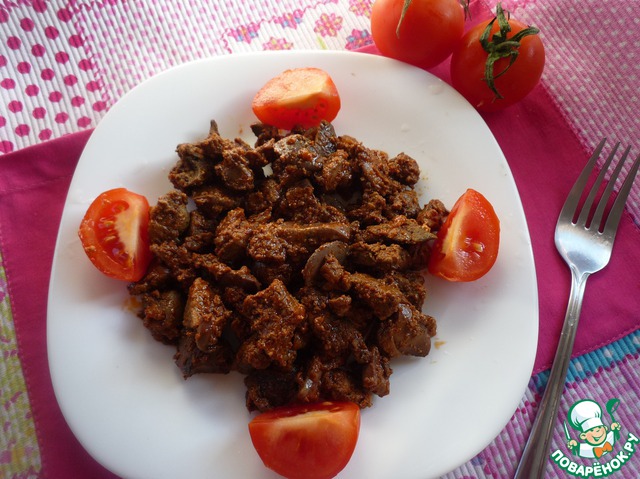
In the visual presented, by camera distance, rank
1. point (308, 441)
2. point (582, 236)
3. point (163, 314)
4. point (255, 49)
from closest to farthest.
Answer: point (308, 441) < point (163, 314) < point (582, 236) < point (255, 49)

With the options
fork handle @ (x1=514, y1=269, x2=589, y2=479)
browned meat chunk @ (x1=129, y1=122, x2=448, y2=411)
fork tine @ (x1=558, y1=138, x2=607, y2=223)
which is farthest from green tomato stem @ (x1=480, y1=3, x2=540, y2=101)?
fork handle @ (x1=514, y1=269, x2=589, y2=479)

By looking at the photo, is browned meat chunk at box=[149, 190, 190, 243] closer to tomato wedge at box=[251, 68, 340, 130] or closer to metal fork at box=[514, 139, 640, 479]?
tomato wedge at box=[251, 68, 340, 130]

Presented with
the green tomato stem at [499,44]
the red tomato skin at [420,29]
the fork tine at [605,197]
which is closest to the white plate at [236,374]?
the red tomato skin at [420,29]

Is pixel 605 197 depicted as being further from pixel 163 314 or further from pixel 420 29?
pixel 163 314

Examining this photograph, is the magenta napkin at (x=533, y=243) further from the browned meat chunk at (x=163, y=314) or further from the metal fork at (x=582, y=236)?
the browned meat chunk at (x=163, y=314)

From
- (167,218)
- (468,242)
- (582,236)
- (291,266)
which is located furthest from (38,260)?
(582,236)

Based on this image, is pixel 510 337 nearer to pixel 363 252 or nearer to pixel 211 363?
pixel 363 252
